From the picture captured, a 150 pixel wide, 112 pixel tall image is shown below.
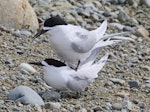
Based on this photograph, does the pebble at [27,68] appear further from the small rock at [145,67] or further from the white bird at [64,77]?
the small rock at [145,67]

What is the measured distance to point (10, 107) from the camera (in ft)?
18.5

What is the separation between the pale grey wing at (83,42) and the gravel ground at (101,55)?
0.40 m

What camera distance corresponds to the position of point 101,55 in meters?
8.02

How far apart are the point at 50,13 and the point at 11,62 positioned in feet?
7.58

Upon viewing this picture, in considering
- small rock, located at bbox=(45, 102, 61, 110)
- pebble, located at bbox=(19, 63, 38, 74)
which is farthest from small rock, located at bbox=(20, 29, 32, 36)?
small rock, located at bbox=(45, 102, 61, 110)

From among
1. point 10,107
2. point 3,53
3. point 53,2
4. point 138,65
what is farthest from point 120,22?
point 10,107

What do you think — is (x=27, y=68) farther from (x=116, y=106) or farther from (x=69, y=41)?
(x=116, y=106)

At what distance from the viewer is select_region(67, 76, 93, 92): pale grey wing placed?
20.1ft

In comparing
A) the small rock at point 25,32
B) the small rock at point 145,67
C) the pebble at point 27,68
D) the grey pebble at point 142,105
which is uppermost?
the grey pebble at point 142,105

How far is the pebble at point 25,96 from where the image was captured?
5797 mm

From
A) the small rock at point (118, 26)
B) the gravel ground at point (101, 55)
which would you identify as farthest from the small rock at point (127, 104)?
the small rock at point (118, 26)

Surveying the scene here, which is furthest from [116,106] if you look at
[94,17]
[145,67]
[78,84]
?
[94,17]

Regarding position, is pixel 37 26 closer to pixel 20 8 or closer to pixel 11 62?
pixel 20 8

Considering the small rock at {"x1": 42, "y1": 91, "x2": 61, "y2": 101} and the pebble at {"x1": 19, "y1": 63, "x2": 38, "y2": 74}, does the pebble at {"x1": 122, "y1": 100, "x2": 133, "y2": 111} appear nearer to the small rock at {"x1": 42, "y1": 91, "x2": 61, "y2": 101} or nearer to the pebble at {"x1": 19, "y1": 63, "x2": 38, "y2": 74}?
the small rock at {"x1": 42, "y1": 91, "x2": 61, "y2": 101}
